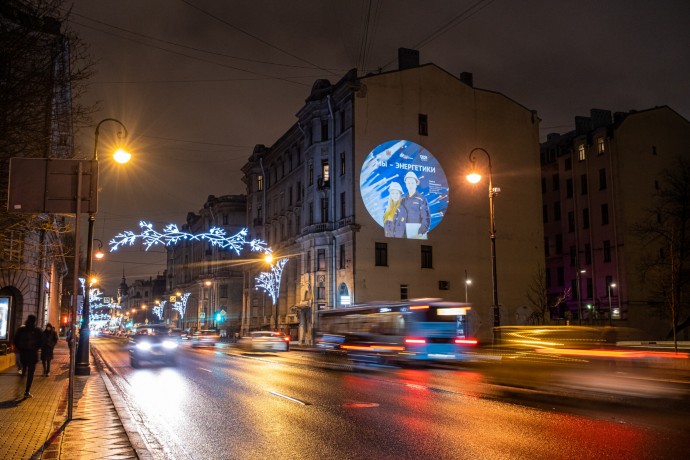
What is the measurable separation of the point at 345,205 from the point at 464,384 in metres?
35.2

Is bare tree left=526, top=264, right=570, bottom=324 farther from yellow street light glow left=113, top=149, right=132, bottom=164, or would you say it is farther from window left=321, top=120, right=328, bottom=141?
yellow street light glow left=113, top=149, right=132, bottom=164

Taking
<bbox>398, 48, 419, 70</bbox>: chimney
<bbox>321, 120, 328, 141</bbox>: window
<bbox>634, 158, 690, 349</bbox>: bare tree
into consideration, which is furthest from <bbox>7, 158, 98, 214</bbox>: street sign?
<bbox>398, 48, 419, 70</bbox>: chimney

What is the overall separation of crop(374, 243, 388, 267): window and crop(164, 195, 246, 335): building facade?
33.5m

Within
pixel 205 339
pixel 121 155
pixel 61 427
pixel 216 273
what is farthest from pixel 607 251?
pixel 61 427

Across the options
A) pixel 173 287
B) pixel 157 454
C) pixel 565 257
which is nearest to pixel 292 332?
pixel 565 257

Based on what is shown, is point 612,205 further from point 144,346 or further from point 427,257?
point 144,346

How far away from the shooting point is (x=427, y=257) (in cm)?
5184

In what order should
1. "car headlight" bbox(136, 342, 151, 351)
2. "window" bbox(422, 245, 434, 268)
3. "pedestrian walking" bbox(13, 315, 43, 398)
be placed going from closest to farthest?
"pedestrian walking" bbox(13, 315, 43, 398) → "car headlight" bbox(136, 342, 151, 351) → "window" bbox(422, 245, 434, 268)

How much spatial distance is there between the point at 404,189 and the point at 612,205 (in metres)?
21.8

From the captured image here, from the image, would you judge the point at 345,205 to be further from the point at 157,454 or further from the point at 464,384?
the point at 157,454

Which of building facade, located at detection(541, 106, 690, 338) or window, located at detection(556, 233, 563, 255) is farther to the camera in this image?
window, located at detection(556, 233, 563, 255)

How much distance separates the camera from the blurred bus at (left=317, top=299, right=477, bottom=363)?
81.1ft

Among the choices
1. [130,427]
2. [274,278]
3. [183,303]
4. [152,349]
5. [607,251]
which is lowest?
[130,427]

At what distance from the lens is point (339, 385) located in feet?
55.9
